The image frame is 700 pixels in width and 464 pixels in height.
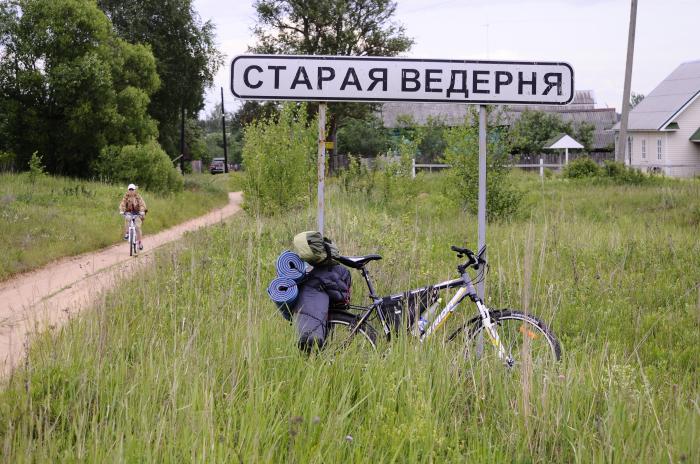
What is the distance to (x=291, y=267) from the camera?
5.09m

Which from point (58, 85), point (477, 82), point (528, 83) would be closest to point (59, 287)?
point (477, 82)

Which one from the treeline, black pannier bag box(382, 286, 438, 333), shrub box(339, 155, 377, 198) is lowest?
black pannier bag box(382, 286, 438, 333)

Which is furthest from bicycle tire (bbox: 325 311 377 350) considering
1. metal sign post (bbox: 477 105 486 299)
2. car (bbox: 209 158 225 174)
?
car (bbox: 209 158 225 174)

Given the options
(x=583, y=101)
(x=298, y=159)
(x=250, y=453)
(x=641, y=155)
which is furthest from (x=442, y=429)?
(x=583, y=101)

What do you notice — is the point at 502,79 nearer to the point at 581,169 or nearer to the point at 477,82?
the point at 477,82

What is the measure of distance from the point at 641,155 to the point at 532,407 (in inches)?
2207

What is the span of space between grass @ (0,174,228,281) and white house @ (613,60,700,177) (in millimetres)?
33166

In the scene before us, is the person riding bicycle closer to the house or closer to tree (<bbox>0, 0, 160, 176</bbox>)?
tree (<bbox>0, 0, 160, 176</bbox>)

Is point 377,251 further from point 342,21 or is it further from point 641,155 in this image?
point 641,155

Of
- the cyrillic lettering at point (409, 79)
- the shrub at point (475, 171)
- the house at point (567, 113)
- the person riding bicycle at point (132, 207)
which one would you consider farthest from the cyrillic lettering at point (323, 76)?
the house at point (567, 113)

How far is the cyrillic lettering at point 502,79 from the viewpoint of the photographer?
554 centimetres

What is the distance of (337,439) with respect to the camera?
3.48 meters

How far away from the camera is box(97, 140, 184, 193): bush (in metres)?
29.7

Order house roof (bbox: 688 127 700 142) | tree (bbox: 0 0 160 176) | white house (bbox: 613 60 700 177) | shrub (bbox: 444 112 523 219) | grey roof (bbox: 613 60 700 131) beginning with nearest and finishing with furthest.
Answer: shrub (bbox: 444 112 523 219) → tree (bbox: 0 0 160 176) → house roof (bbox: 688 127 700 142) → white house (bbox: 613 60 700 177) → grey roof (bbox: 613 60 700 131)
